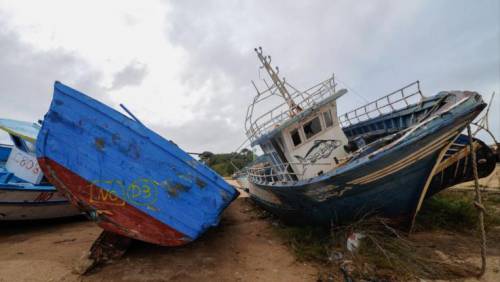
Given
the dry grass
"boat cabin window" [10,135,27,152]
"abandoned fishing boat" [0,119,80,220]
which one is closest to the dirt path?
the dry grass

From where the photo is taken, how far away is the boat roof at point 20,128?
6797 mm

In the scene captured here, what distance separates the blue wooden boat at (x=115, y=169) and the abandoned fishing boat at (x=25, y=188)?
10.6 feet

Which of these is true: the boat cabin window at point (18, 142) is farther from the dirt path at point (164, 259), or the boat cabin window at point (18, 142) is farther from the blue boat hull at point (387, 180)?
the blue boat hull at point (387, 180)

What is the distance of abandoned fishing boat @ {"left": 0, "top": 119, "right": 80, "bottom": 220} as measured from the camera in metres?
6.36

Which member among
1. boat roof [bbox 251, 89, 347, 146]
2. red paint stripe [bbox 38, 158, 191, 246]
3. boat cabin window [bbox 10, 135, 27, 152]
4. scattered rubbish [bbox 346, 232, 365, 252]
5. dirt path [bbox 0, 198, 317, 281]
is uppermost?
boat cabin window [bbox 10, 135, 27, 152]

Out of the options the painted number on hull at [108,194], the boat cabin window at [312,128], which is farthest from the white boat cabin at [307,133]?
the painted number on hull at [108,194]

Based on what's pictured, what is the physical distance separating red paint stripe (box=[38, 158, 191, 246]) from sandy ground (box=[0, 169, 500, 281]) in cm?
54

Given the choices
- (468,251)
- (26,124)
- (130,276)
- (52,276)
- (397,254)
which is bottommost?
(468,251)

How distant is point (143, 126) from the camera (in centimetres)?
448

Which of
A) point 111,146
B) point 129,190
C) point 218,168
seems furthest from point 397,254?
point 218,168

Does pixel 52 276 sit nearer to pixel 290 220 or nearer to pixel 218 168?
pixel 290 220

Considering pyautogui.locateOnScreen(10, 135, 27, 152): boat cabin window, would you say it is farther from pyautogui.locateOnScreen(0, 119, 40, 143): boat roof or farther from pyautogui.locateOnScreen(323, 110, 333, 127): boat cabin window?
pyautogui.locateOnScreen(323, 110, 333, 127): boat cabin window

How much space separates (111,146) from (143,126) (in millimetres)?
597

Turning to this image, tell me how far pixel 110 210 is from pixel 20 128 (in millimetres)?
5621
